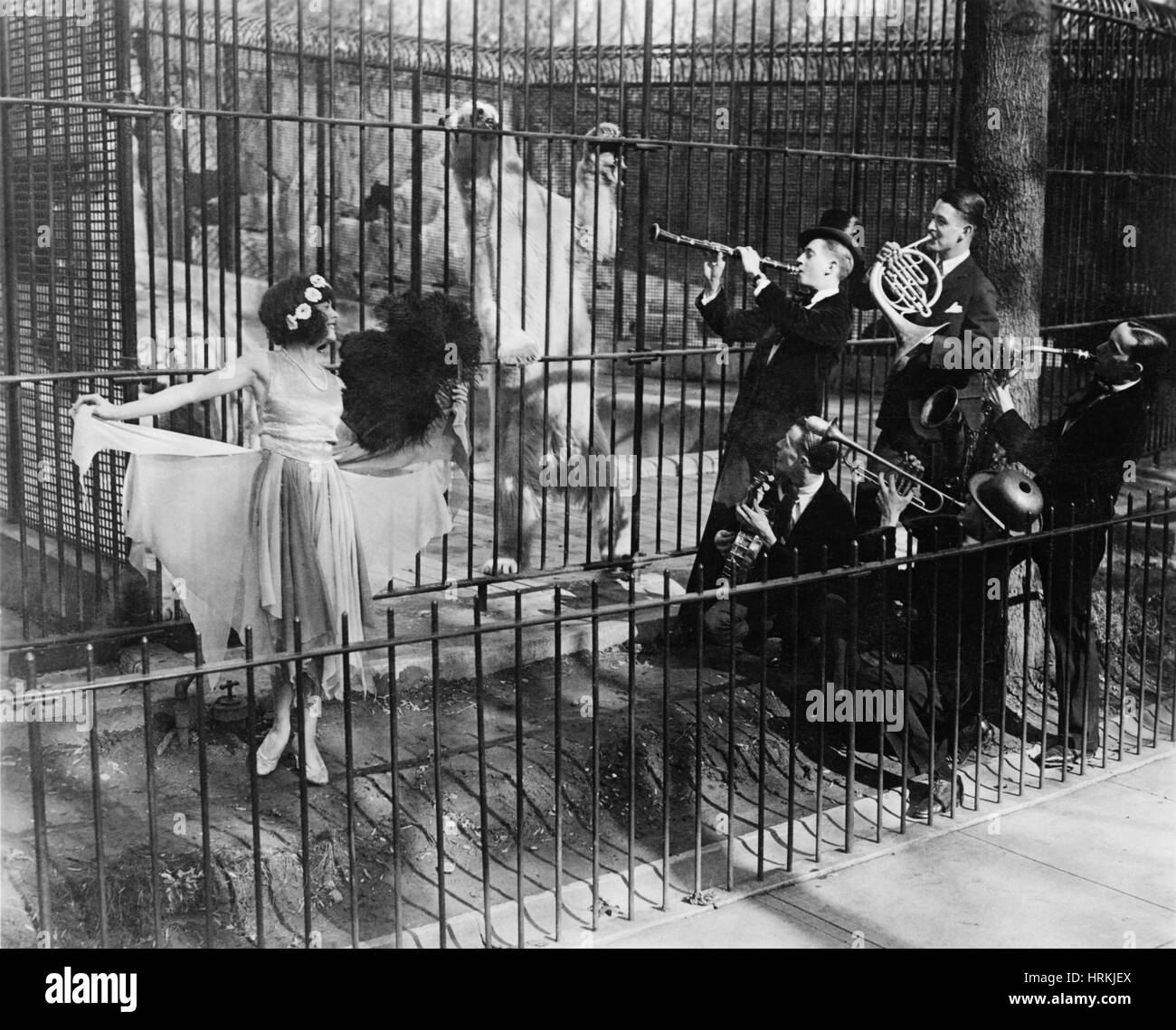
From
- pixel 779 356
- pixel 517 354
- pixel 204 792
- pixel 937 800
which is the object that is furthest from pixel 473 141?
pixel 204 792

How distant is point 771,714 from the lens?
6.68 m

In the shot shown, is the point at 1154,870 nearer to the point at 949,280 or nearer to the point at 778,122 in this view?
the point at 949,280

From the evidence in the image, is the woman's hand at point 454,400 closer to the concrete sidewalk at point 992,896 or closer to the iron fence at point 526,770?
the iron fence at point 526,770

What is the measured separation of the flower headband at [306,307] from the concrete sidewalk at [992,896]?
2432 millimetres

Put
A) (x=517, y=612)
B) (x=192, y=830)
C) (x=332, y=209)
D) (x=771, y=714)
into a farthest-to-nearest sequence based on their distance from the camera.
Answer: (x=771, y=714) → (x=332, y=209) → (x=192, y=830) → (x=517, y=612)

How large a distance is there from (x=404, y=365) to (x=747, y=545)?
1850 millimetres

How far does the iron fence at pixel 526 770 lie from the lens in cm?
449

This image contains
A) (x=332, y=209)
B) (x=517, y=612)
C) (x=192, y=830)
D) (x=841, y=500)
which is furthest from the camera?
(x=841, y=500)

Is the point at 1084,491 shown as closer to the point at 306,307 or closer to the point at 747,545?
the point at 747,545

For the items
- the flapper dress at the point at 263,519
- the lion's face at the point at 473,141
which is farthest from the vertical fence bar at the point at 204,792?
the lion's face at the point at 473,141

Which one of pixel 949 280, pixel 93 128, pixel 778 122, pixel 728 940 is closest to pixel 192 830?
pixel 728 940

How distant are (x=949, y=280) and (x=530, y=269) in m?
2.15

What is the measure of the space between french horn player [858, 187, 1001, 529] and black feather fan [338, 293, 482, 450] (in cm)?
217

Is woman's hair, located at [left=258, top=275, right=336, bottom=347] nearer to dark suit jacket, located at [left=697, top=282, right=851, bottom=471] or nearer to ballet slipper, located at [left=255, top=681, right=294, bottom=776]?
ballet slipper, located at [left=255, top=681, right=294, bottom=776]
